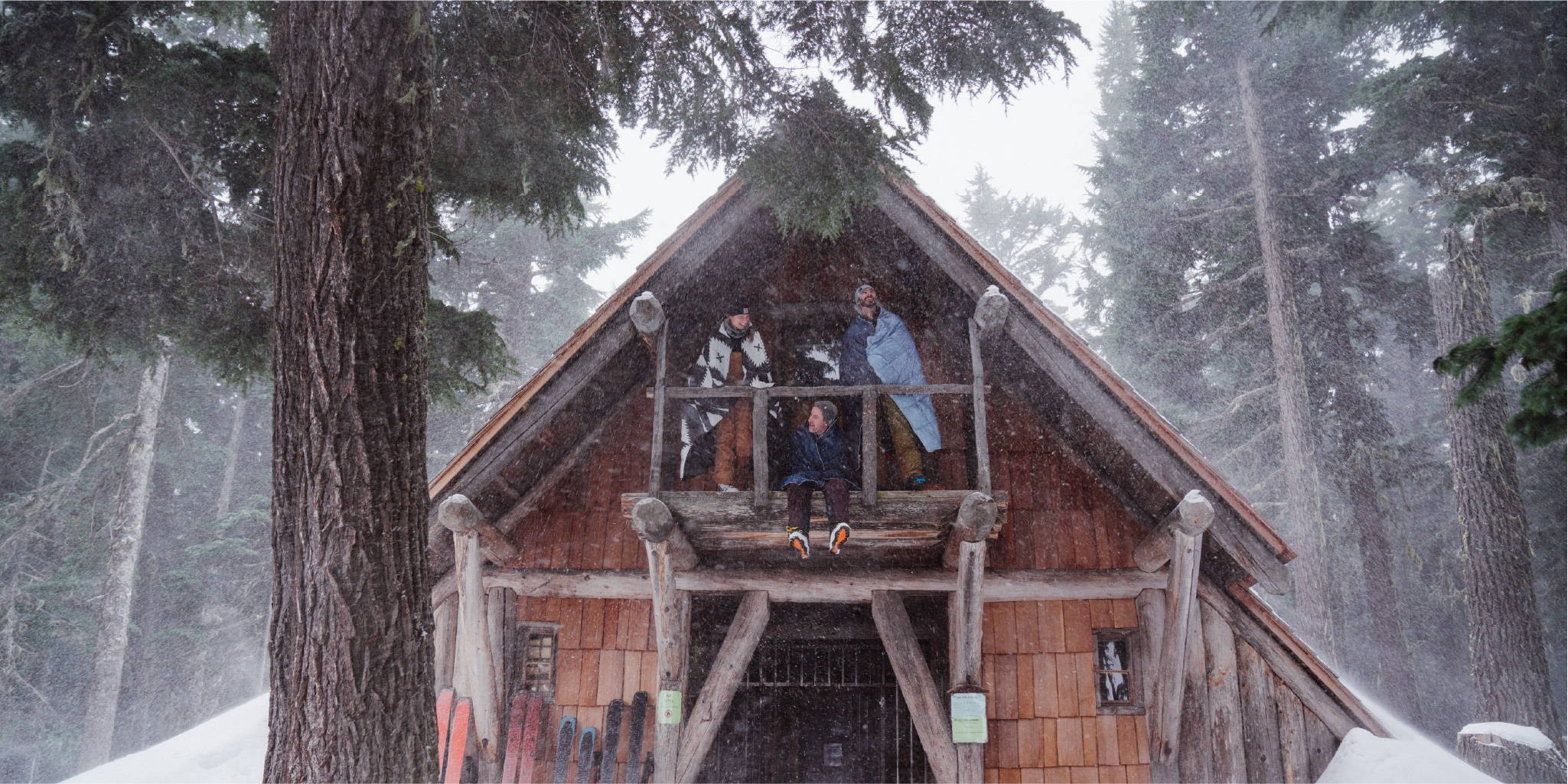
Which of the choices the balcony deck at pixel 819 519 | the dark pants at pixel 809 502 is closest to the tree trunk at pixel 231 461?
the balcony deck at pixel 819 519

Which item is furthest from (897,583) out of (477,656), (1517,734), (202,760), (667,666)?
(202,760)

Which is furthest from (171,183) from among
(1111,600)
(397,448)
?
(1111,600)

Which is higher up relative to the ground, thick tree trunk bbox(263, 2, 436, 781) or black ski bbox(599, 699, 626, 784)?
thick tree trunk bbox(263, 2, 436, 781)

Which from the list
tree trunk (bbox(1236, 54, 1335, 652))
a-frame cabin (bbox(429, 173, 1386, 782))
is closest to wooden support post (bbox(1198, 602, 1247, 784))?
a-frame cabin (bbox(429, 173, 1386, 782))

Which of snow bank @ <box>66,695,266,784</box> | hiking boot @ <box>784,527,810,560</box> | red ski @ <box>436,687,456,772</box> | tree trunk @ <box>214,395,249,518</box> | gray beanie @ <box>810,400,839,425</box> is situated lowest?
snow bank @ <box>66,695,266,784</box>

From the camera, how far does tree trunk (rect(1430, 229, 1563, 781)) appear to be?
35.4 feet

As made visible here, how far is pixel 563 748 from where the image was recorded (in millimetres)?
6871

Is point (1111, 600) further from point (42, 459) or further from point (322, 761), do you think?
point (42, 459)

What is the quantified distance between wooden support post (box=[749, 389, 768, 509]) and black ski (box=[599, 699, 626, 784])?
7.34 ft

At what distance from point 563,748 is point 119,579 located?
16044 mm

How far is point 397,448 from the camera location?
3.97 m

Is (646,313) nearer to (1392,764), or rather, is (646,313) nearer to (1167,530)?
(1167,530)

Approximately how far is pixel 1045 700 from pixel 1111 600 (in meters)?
0.96

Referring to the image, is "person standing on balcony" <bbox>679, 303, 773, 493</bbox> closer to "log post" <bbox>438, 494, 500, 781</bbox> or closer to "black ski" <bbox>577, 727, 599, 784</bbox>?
"log post" <bbox>438, 494, 500, 781</bbox>
